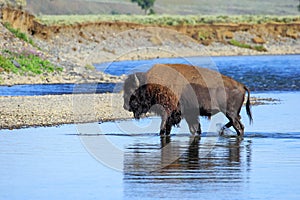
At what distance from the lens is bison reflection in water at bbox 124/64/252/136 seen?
55.1 ft

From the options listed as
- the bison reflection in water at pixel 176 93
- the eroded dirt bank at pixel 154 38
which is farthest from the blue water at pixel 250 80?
the eroded dirt bank at pixel 154 38

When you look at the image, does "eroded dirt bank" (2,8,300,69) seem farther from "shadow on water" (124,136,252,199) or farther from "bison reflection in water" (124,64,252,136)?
"shadow on water" (124,136,252,199)

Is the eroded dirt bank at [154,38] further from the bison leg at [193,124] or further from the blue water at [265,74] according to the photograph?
the bison leg at [193,124]

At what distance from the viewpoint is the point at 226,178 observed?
1215 cm

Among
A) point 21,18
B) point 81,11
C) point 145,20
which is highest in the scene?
point 21,18

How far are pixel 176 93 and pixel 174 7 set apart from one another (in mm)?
139515

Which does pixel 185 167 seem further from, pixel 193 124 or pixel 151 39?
pixel 151 39

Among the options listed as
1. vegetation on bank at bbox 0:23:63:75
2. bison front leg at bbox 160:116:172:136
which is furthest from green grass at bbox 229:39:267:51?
bison front leg at bbox 160:116:172:136

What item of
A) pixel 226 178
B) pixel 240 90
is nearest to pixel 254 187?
pixel 226 178

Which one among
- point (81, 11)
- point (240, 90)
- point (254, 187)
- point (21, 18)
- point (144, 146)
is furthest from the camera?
point (81, 11)

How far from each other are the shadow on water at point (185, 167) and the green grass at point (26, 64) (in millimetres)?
17024

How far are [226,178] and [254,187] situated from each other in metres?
0.75

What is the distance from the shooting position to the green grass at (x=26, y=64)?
32978mm

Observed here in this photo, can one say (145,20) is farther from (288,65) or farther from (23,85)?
(23,85)
